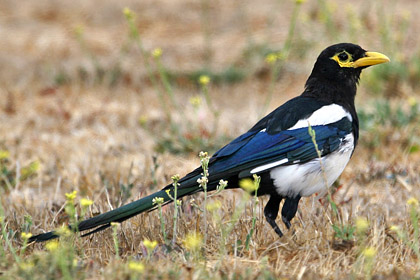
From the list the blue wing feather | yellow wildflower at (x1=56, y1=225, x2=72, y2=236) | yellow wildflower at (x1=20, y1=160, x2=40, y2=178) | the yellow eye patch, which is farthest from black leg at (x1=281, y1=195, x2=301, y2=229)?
yellow wildflower at (x1=20, y1=160, x2=40, y2=178)

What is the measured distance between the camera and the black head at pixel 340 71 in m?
3.95

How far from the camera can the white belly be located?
3523mm

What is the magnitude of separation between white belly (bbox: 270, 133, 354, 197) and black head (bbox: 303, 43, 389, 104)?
44 cm

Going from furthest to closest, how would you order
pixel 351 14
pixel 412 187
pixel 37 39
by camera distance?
pixel 37 39 < pixel 351 14 < pixel 412 187

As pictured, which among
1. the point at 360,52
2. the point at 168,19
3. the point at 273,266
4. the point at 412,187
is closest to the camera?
the point at 273,266

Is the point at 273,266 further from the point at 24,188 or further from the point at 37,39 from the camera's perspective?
the point at 37,39

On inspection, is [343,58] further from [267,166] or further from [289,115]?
[267,166]

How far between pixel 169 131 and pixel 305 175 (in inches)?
101

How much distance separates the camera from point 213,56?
329 inches

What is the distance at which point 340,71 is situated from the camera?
399 cm

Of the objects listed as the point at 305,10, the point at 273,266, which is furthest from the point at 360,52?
the point at 305,10

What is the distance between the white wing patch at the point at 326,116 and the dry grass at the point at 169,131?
479 mm

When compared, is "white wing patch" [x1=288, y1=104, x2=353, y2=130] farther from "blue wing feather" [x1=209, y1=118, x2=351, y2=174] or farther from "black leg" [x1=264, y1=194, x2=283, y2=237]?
"black leg" [x1=264, y1=194, x2=283, y2=237]

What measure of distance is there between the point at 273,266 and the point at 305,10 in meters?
6.54
